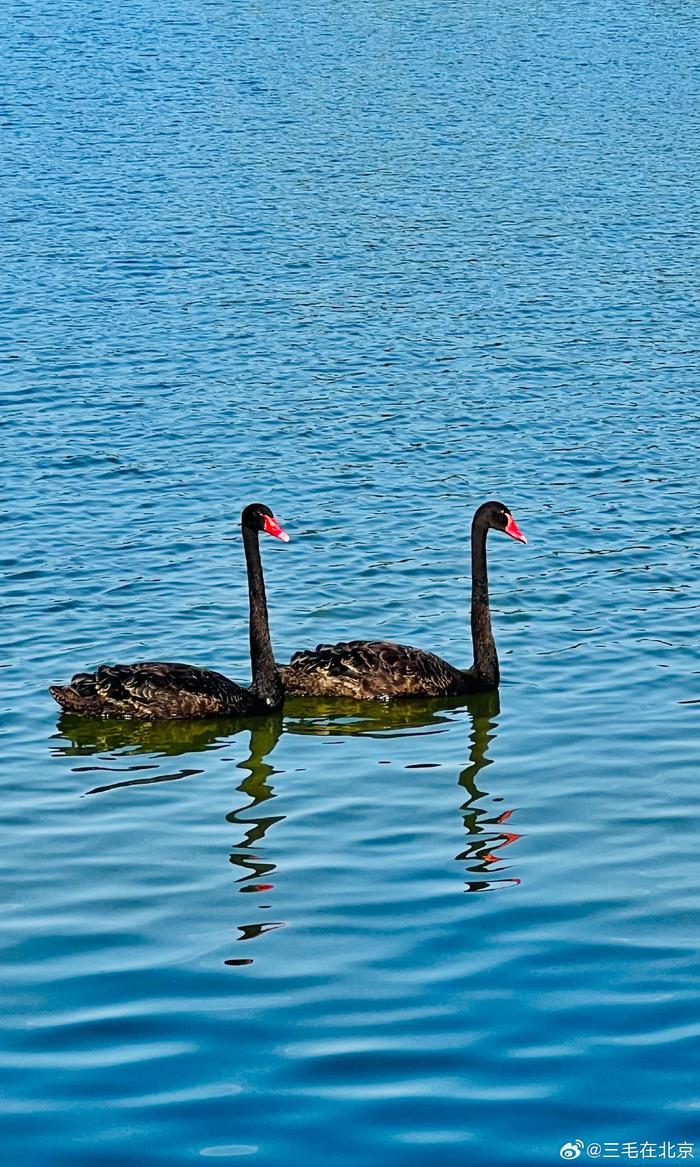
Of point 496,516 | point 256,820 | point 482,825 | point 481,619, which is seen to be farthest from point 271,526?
point 482,825

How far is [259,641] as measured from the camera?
14.5 meters

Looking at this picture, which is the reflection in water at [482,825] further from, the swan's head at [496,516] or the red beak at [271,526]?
the red beak at [271,526]

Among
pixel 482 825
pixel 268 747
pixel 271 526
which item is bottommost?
pixel 482 825

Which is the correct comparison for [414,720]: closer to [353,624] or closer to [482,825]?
[353,624]

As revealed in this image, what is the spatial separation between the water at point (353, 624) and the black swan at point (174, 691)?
21 centimetres

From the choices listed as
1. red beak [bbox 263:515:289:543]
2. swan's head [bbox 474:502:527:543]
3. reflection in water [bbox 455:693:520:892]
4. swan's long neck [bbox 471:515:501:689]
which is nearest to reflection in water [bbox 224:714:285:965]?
reflection in water [bbox 455:693:520:892]

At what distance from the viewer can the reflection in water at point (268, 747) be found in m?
10.9

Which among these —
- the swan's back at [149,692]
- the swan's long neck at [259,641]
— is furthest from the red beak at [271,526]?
the swan's back at [149,692]

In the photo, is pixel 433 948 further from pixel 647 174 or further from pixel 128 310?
pixel 647 174

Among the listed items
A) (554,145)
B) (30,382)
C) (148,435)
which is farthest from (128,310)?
(554,145)

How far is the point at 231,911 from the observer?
9.89 meters

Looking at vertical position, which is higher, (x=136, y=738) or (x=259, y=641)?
(x=259, y=641)

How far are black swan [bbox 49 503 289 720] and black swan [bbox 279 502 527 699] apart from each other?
0.31 metres

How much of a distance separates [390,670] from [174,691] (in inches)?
66.3
